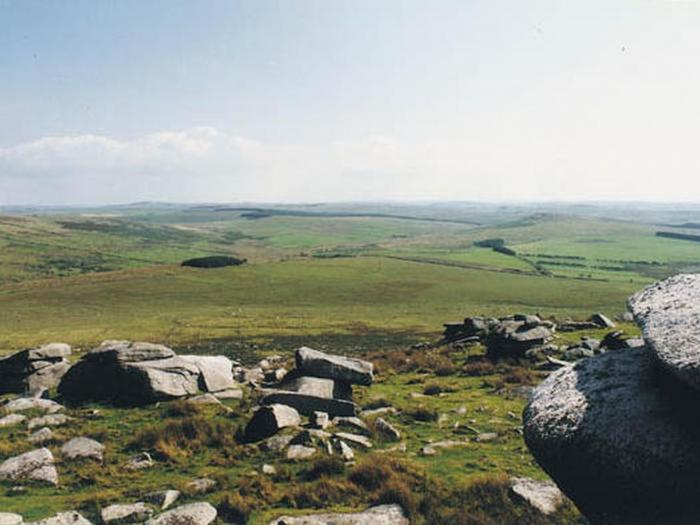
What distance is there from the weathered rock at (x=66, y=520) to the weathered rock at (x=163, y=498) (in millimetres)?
1483

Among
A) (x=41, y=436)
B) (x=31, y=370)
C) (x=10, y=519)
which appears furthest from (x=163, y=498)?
(x=31, y=370)

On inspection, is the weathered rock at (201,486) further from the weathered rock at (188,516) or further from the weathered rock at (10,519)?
the weathered rock at (10,519)

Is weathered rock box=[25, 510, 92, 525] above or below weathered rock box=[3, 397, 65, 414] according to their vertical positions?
above

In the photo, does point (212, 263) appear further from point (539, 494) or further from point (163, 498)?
point (539, 494)

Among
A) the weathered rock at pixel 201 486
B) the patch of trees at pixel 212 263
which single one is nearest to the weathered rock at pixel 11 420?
the weathered rock at pixel 201 486

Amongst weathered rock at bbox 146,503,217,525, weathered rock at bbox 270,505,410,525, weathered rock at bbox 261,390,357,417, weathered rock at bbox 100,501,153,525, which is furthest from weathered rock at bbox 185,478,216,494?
weathered rock at bbox 261,390,357,417

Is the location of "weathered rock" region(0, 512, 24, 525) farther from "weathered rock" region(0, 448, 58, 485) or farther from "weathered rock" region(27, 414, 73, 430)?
"weathered rock" region(27, 414, 73, 430)

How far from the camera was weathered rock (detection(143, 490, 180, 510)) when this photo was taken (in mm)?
12789

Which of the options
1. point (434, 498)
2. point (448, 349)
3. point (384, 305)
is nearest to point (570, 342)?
point (448, 349)

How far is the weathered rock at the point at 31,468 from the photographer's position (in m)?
14.5

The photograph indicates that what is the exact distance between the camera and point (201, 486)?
44.9 ft

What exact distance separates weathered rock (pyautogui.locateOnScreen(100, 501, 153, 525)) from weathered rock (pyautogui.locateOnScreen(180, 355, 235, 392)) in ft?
33.7

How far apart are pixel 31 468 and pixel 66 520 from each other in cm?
398

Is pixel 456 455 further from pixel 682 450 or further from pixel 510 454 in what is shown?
pixel 682 450
